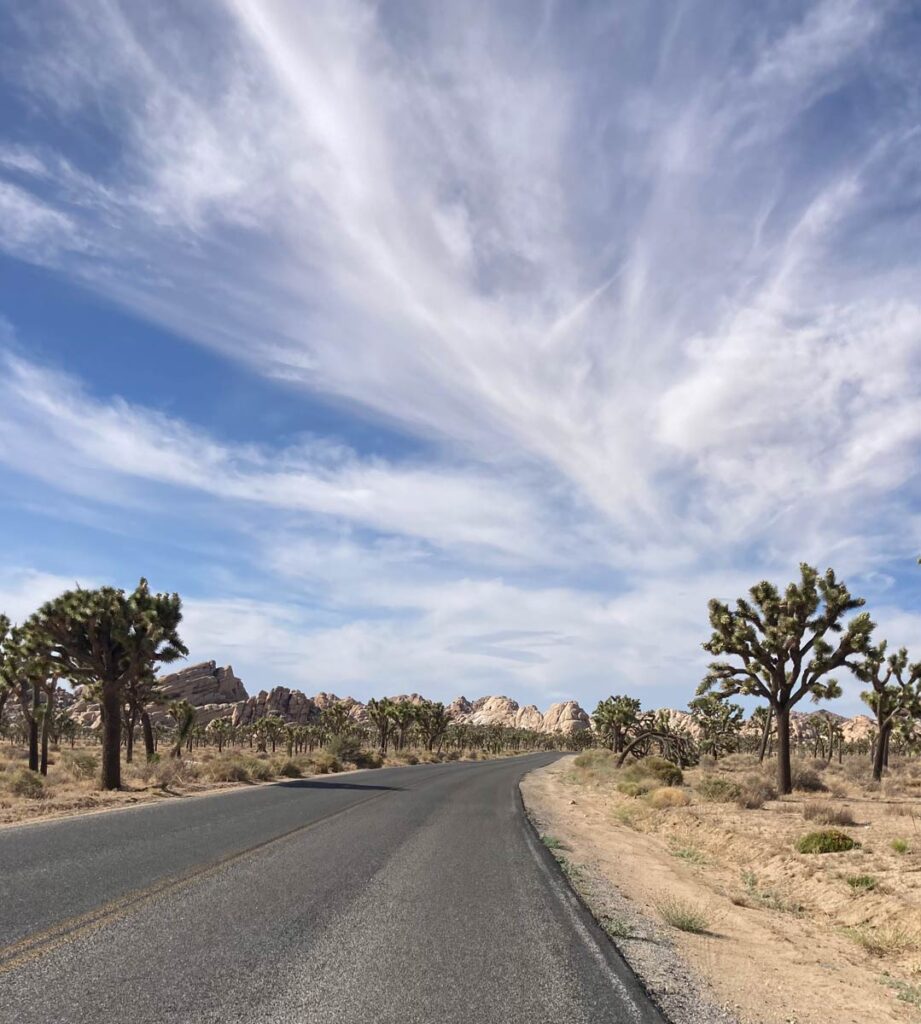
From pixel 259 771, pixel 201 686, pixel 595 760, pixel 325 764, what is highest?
pixel 201 686

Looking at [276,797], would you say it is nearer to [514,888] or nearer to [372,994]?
[514,888]

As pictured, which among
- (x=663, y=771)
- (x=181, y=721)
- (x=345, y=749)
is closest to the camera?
(x=663, y=771)

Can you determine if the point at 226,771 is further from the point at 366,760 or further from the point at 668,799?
the point at 366,760

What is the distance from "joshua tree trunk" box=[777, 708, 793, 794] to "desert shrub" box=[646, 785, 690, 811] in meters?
3.23

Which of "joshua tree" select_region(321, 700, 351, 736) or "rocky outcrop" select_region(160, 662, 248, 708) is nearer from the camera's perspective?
"joshua tree" select_region(321, 700, 351, 736)

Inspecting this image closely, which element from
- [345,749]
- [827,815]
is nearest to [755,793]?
[827,815]

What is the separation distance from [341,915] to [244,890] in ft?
5.22

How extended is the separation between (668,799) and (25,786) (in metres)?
20.5

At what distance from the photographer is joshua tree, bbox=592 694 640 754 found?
59.7 m

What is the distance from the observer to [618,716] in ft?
196

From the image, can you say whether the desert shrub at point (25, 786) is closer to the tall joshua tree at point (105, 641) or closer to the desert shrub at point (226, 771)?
the tall joshua tree at point (105, 641)

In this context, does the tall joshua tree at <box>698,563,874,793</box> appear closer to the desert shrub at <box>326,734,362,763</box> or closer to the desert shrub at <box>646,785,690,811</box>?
the desert shrub at <box>646,785,690,811</box>

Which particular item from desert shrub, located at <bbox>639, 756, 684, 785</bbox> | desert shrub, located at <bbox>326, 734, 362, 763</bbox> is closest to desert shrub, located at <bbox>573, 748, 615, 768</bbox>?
desert shrub, located at <bbox>639, 756, 684, 785</bbox>

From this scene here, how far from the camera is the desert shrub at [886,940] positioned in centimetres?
905
